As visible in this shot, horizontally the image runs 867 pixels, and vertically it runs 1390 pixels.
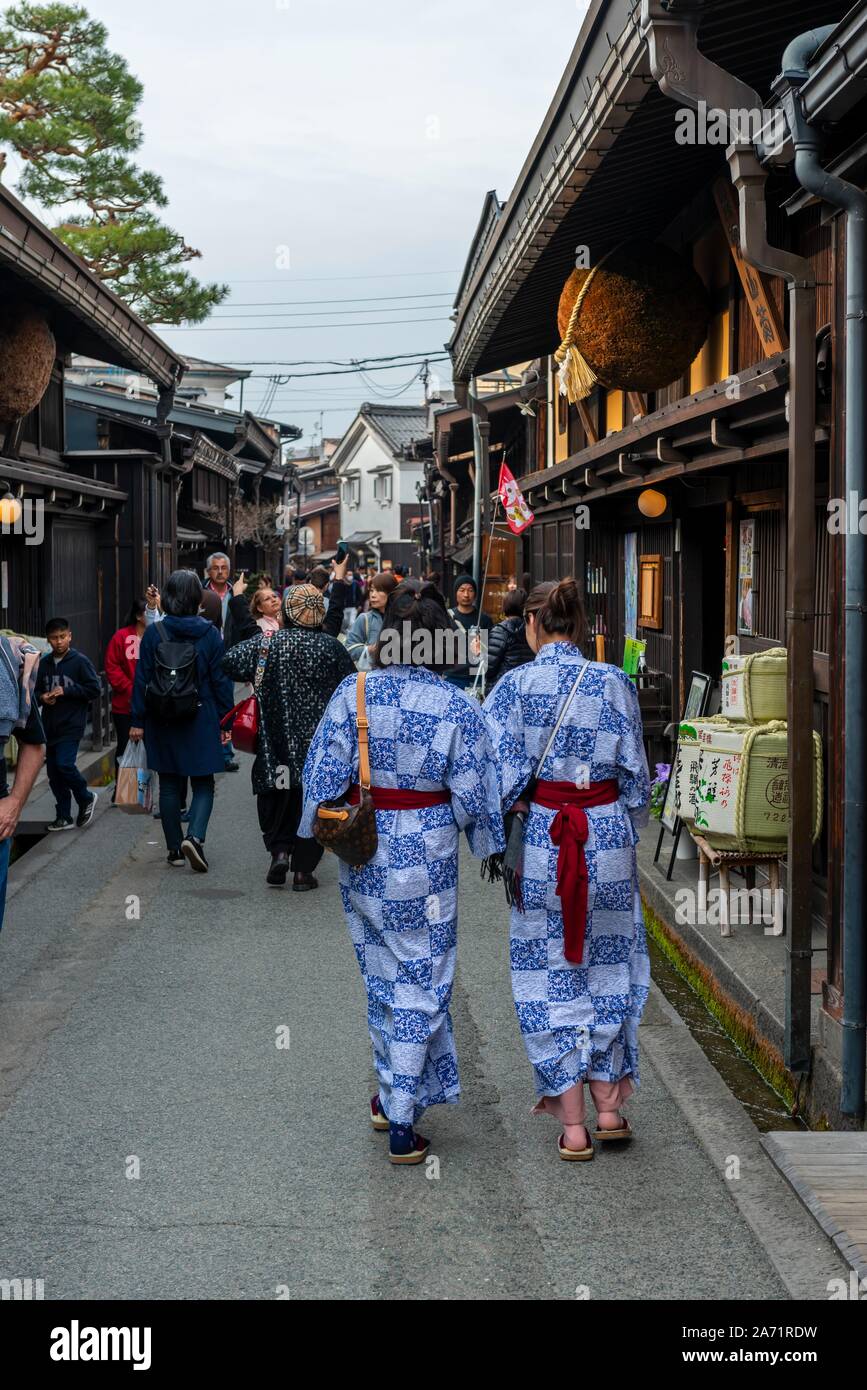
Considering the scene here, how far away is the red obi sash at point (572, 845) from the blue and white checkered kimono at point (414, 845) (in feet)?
0.72

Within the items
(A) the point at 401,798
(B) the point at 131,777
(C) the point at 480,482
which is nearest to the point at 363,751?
(A) the point at 401,798

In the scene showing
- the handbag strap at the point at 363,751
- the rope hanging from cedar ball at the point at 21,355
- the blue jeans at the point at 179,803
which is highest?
the rope hanging from cedar ball at the point at 21,355

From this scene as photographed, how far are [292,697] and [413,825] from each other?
4.49 metres

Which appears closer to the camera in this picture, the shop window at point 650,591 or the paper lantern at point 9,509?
the shop window at point 650,591

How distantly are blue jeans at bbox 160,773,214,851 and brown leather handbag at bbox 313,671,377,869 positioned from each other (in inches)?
199

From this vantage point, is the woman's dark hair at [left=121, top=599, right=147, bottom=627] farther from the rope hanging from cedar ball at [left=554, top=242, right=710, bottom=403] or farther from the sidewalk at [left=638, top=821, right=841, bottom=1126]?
the sidewalk at [left=638, top=821, right=841, bottom=1126]

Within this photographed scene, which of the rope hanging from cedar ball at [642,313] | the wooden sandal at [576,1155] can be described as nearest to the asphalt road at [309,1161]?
the wooden sandal at [576,1155]

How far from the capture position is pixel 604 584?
1577 cm

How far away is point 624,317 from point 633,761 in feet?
17.1

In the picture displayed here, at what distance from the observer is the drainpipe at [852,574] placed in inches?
200

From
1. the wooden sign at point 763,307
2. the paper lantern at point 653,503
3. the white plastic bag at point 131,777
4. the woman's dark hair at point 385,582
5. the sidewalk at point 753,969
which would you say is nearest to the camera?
the sidewalk at point 753,969

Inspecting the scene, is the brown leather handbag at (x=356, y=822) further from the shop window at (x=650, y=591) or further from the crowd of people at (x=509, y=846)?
the shop window at (x=650, y=591)

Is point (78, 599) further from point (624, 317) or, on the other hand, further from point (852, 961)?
point (852, 961)

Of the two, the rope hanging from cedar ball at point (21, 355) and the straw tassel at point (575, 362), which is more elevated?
the rope hanging from cedar ball at point (21, 355)
